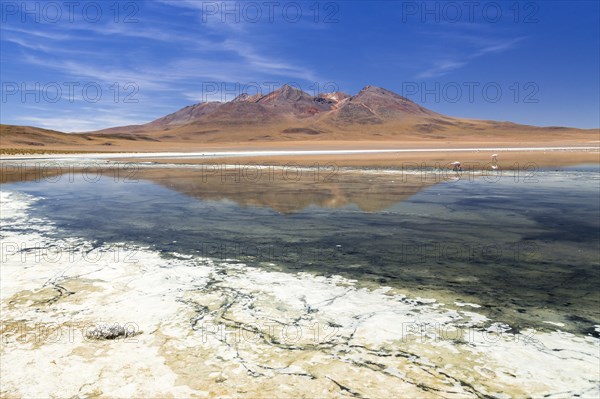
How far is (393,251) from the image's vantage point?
227 inches

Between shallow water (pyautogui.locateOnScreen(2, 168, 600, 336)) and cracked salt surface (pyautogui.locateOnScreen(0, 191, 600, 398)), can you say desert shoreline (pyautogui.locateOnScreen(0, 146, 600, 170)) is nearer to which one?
shallow water (pyautogui.locateOnScreen(2, 168, 600, 336))

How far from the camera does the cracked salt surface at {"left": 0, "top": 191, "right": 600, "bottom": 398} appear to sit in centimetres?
268

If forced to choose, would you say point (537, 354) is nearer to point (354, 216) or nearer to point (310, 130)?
point (354, 216)

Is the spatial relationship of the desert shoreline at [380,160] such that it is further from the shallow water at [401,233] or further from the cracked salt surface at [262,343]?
the cracked salt surface at [262,343]

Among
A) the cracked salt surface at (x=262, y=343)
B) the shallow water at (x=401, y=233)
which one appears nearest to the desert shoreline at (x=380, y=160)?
the shallow water at (x=401, y=233)

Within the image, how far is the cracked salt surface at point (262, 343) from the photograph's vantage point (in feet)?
8.79

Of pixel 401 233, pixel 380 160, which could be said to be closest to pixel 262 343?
pixel 401 233

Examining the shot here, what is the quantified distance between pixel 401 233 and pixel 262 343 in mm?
4086

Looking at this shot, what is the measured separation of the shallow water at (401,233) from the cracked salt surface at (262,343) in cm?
46

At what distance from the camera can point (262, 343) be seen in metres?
3.20

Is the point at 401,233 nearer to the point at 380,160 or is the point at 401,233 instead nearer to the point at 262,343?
the point at 262,343

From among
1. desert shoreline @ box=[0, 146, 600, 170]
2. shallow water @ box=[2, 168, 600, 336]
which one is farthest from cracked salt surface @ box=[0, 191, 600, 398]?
desert shoreline @ box=[0, 146, 600, 170]

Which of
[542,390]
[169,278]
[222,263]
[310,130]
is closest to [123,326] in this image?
[169,278]

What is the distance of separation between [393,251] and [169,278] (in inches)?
111
